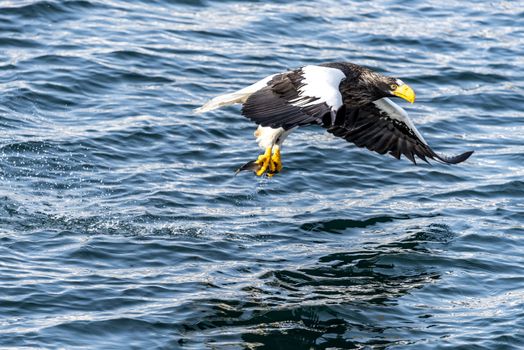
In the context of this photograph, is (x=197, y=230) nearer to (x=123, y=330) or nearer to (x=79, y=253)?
(x=79, y=253)

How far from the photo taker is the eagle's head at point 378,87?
936cm

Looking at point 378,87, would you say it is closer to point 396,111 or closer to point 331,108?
point 396,111

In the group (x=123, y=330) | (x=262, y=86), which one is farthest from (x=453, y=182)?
(x=123, y=330)

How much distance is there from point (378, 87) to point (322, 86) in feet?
3.33

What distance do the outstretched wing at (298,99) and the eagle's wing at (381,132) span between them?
969mm

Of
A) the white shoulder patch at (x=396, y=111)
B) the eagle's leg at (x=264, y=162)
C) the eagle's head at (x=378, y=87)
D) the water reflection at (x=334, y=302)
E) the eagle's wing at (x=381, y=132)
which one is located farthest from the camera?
the eagle's wing at (x=381, y=132)

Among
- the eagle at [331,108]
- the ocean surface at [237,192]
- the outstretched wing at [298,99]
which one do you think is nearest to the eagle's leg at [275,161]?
the eagle at [331,108]

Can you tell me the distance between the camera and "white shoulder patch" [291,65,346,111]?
27.3ft

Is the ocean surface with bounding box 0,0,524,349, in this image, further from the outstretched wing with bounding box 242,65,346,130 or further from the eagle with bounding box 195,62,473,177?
the outstretched wing with bounding box 242,65,346,130

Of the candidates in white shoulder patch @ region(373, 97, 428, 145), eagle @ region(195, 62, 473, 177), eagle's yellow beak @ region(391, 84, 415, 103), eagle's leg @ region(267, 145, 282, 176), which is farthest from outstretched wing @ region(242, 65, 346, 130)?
white shoulder patch @ region(373, 97, 428, 145)

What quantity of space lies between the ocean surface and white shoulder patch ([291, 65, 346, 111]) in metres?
1.46

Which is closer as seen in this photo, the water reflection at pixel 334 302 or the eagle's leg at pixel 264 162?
the water reflection at pixel 334 302

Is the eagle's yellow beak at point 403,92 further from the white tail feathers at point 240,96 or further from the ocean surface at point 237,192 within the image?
the ocean surface at point 237,192

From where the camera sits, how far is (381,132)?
1028cm
